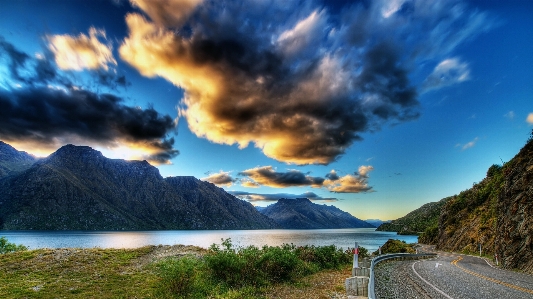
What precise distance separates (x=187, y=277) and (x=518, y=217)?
90.4 ft

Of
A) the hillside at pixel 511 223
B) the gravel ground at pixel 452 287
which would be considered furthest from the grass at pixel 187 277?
the hillside at pixel 511 223

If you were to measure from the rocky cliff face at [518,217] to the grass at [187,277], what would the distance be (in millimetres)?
13537

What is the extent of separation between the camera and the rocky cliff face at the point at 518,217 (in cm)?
2120

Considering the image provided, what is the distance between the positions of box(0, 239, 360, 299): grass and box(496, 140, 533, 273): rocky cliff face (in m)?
13.5

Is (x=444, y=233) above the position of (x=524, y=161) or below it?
below

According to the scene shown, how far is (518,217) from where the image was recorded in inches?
919

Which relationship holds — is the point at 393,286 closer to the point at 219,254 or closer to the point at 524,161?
the point at 219,254

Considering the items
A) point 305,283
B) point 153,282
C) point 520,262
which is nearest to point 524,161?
point 520,262

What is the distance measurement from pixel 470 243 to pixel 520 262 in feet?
79.7

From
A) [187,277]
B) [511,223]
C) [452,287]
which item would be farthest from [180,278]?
[511,223]

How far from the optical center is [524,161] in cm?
2562

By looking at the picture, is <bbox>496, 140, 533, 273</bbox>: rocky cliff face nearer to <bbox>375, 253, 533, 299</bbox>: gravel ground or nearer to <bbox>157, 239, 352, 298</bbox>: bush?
<bbox>375, 253, 533, 299</bbox>: gravel ground

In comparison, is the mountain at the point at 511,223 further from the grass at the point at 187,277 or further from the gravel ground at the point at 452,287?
the grass at the point at 187,277

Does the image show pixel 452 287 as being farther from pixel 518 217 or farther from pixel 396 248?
pixel 396 248
